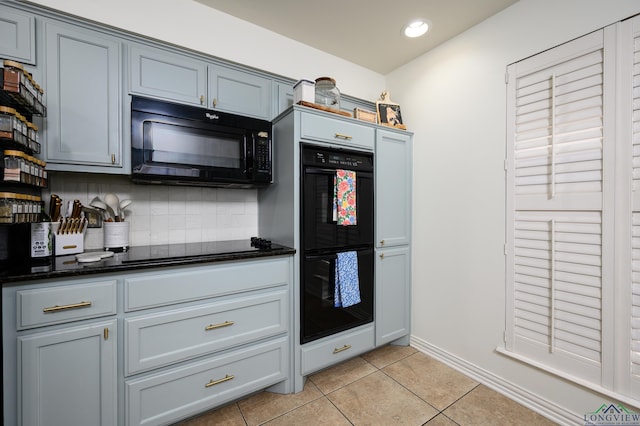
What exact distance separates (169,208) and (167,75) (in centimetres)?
89

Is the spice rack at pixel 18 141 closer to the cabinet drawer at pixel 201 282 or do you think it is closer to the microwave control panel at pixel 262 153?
the cabinet drawer at pixel 201 282

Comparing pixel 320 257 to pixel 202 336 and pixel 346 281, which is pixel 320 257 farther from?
pixel 202 336

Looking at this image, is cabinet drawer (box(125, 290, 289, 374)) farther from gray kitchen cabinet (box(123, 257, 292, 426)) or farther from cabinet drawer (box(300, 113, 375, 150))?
cabinet drawer (box(300, 113, 375, 150))

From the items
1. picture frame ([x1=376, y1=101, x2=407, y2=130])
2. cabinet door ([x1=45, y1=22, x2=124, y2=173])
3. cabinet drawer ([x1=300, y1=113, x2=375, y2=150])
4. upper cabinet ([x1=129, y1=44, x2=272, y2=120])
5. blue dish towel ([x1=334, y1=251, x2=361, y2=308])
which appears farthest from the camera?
picture frame ([x1=376, y1=101, x2=407, y2=130])

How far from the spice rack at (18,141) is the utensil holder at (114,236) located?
12.8 inches

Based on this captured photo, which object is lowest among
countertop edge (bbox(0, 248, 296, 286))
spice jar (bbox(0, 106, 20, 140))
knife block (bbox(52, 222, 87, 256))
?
countertop edge (bbox(0, 248, 296, 286))

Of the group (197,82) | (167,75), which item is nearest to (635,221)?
(197,82)

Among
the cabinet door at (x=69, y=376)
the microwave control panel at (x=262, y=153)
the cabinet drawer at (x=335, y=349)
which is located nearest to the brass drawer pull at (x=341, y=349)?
the cabinet drawer at (x=335, y=349)

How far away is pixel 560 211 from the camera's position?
1.60 metres

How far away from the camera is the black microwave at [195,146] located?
1577mm

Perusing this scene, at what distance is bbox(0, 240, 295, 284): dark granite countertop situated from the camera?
116 centimetres

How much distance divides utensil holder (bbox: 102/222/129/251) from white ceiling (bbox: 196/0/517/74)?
5.32ft

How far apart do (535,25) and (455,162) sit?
94 centimetres

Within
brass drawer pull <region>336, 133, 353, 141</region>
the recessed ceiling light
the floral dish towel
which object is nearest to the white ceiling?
the recessed ceiling light
